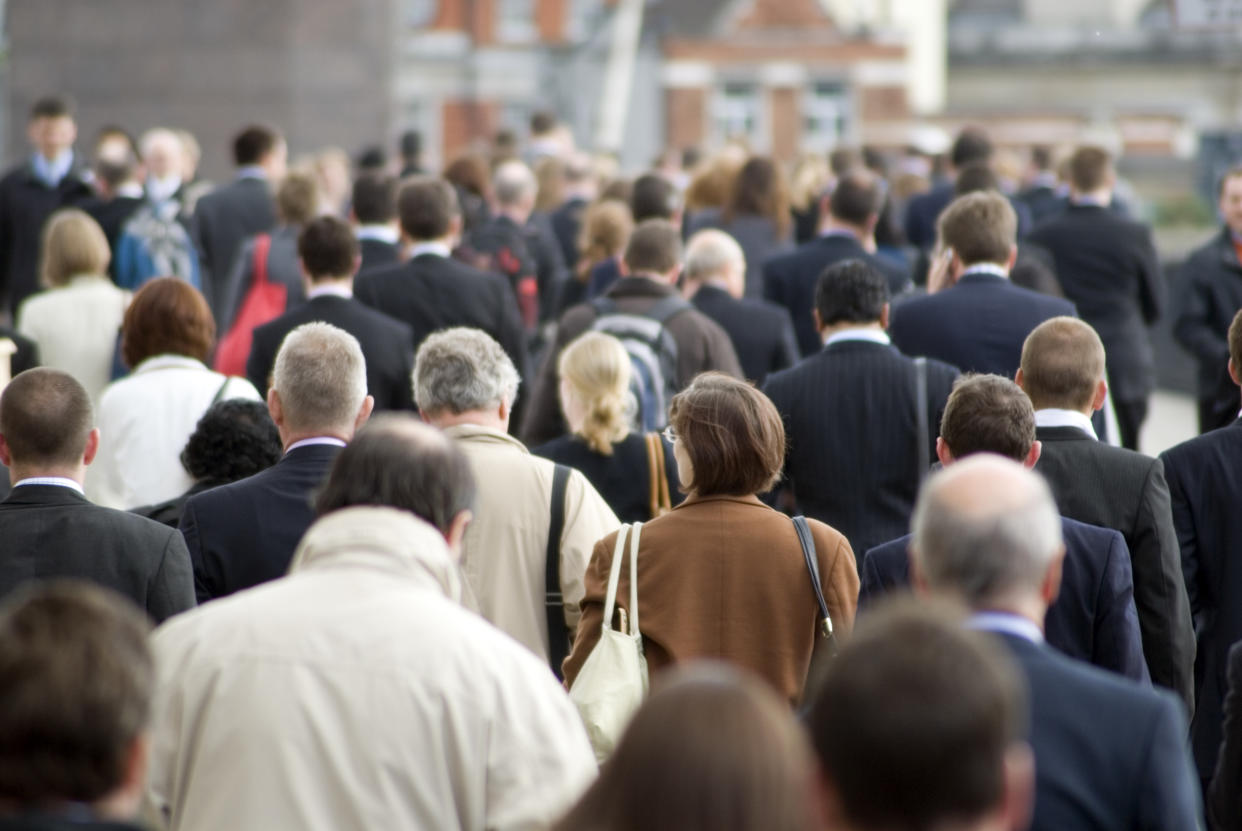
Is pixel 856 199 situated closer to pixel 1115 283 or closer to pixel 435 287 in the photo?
pixel 1115 283

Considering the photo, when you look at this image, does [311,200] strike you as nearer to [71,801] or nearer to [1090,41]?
[71,801]

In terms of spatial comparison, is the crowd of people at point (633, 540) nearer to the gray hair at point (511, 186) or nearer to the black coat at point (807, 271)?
the black coat at point (807, 271)

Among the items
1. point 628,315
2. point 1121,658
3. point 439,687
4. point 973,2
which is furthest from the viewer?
point 973,2

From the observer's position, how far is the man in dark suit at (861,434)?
22.2 ft

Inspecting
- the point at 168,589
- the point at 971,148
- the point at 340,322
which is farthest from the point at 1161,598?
the point at 971,148

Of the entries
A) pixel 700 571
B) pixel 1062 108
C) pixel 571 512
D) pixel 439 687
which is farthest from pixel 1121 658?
pixel 1062 108

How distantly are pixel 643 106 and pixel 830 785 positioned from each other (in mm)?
64151

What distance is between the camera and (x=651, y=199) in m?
10.9

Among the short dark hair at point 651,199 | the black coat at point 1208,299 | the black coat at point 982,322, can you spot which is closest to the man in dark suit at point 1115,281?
the black coat at point 1208,299

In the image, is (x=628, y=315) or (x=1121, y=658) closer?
(x=1121, y=658)

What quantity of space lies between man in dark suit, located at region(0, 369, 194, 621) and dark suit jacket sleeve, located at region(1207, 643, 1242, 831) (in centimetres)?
259

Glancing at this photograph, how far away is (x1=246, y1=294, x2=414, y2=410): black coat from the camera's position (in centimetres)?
800

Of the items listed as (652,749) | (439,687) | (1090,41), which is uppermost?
(1090,41)

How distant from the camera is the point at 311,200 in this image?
10359 mm
